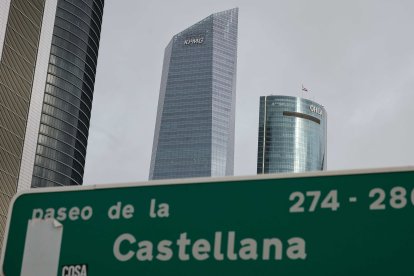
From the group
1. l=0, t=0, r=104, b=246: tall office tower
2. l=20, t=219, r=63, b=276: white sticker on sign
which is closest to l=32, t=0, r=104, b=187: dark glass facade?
l=0, t=0, r=104, b=246: tall office tower

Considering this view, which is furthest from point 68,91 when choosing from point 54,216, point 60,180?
point 54,216

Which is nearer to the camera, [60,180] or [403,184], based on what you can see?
[403,184]

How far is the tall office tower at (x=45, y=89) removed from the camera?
110 metres

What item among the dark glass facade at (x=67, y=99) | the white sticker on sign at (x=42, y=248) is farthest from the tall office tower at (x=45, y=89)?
the white sticker on sign at (x=42, y=248)

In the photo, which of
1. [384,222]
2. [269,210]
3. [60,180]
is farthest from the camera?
[60,180]

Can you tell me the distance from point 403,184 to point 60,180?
468 ft

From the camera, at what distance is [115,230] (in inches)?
166

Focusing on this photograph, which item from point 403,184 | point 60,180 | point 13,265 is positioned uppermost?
point 60,180

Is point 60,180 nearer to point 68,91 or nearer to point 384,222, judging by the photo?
point 68,91

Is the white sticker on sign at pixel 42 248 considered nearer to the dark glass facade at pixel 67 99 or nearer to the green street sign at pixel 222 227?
the green street sign at pixel 222 227

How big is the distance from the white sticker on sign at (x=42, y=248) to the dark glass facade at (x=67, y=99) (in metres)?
134

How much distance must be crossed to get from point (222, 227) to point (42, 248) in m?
1.23

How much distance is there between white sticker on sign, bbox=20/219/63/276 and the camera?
14.1 feet

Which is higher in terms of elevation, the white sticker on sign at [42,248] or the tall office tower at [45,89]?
the tall office tower at [45,89]
